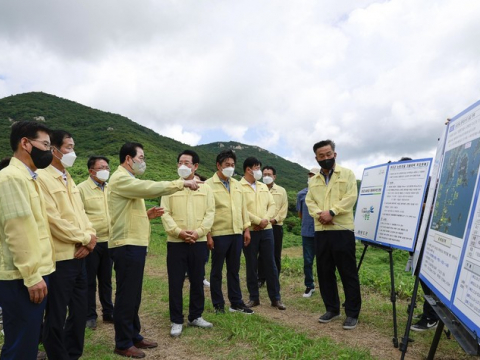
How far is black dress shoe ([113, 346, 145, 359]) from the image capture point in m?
3.60

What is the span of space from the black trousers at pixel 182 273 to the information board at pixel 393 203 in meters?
2.20

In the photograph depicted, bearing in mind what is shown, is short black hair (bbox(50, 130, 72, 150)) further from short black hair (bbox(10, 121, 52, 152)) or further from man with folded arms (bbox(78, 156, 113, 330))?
man with folded arms (bbox(78, 156, 113, 330))

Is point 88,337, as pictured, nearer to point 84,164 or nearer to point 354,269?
point 354,269

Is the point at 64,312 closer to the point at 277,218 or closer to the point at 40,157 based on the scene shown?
the point at 40,157

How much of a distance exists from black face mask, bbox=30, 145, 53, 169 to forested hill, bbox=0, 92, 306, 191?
63.8 feet

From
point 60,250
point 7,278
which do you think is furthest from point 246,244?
point 7,278

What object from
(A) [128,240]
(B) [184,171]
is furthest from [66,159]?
(B) [184,171]

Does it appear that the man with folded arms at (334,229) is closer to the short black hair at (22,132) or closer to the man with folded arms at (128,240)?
the man with folded arms at (128,240)

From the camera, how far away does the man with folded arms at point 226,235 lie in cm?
497

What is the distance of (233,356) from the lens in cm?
354

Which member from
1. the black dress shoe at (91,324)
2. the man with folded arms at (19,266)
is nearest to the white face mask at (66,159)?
the man with folded arms at (19,266)

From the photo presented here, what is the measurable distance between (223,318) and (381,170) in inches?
111

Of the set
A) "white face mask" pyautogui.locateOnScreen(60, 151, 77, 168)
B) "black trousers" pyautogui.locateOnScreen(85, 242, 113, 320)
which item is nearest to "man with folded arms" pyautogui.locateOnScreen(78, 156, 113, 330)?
"black trousers" pyautogui.locateOnScreen(85, 242, 113, 320)

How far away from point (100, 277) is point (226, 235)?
1914mm
